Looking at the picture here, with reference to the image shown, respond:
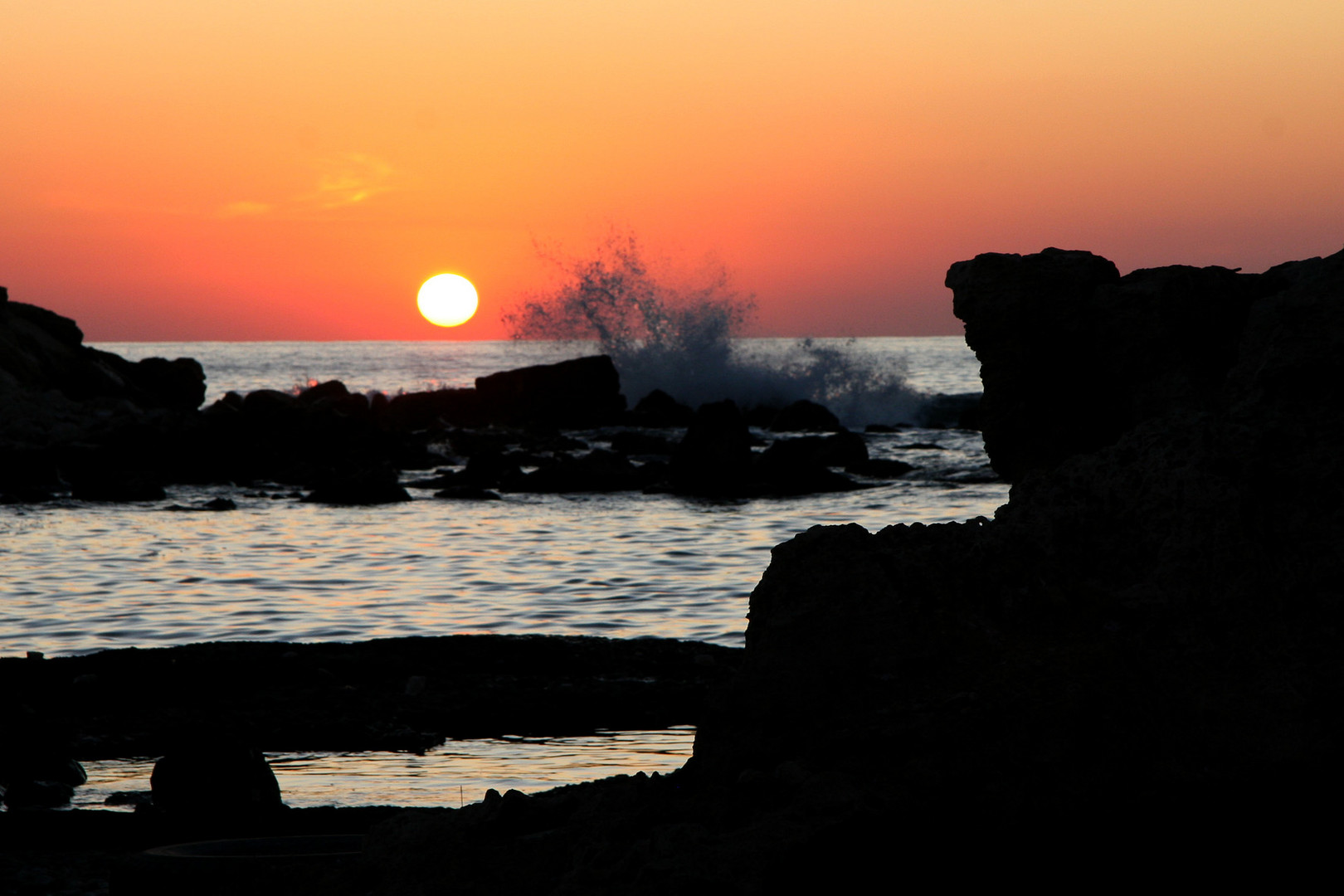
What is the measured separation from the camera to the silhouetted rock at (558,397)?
43.7 metres

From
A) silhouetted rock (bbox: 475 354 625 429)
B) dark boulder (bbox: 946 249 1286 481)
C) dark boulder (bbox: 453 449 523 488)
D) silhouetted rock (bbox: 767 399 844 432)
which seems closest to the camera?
dark boulder (bbox: 946 249 1286 481)

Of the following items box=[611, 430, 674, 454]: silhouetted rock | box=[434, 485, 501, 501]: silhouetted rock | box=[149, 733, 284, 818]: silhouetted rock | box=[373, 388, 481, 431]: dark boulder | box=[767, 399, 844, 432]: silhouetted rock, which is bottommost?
box=[149, 733, 284, 818]: silhouetted rock

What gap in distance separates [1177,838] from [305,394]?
4525 centimetres

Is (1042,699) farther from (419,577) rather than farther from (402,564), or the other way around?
(402,564)

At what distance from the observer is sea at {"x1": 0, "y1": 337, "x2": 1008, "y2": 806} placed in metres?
7.03

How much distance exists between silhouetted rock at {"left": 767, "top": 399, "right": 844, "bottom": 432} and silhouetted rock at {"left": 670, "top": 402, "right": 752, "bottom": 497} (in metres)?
16.8

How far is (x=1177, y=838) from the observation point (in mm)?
3734

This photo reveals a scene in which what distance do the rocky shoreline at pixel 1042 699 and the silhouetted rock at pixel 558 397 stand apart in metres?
39.2

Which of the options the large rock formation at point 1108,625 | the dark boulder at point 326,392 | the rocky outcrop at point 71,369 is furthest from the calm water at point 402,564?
the dark boulder at point 326,392

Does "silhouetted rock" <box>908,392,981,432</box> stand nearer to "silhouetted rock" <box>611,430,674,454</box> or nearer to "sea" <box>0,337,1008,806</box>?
"silhouetted rock" <box>611,430,674,454</box>

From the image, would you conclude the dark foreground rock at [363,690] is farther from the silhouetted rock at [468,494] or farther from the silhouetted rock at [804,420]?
the silhouetted rock at [804,420]

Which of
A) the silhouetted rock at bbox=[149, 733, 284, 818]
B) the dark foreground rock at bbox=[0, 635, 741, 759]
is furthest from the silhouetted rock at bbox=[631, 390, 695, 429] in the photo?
the silhouetted rock at bbox=[149, 733, 284, 818]

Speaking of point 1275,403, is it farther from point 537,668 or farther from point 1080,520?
point 537,668

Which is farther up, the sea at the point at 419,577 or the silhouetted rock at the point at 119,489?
the silhouetted rock at the point at 119,489
